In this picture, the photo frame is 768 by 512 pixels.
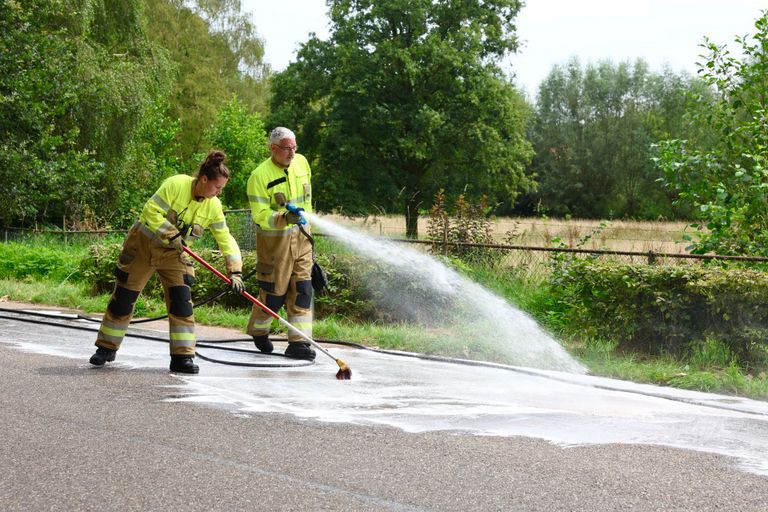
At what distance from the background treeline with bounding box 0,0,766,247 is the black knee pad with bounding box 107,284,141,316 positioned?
6323mm

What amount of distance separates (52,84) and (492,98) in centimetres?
2171

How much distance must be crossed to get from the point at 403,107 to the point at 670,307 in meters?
31.8

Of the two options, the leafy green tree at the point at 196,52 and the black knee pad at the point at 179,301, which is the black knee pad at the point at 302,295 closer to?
the black knee pad at the point at 179,301

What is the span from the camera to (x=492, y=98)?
132ft

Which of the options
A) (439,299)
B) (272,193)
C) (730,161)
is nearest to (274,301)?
(272,193)

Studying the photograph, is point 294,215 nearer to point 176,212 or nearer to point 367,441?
point 176,212

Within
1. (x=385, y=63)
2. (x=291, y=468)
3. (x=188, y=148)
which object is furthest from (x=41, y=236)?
(x=188, y=148)

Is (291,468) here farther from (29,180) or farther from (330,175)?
(330,175)

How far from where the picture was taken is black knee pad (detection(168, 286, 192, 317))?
7.71m

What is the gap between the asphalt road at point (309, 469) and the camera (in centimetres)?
439

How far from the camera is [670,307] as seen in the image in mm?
8539

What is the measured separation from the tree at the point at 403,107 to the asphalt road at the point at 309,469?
1275 inches

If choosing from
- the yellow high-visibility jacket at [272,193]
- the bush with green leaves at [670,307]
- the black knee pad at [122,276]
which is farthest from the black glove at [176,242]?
the bush with green leaves at [670,307]

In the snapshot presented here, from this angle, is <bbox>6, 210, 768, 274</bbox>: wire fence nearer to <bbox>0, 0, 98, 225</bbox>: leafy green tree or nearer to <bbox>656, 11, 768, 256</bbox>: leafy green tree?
<bbox>656, 11, 768, 256</bbox>: leafy green tree
